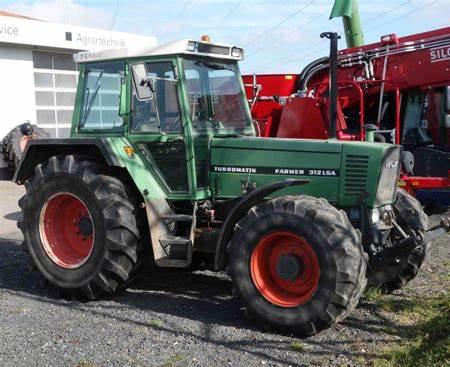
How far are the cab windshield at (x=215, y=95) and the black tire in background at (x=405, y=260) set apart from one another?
1750 millimetres

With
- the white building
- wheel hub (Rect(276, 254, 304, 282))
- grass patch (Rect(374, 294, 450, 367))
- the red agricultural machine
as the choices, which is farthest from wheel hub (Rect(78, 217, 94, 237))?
the white building

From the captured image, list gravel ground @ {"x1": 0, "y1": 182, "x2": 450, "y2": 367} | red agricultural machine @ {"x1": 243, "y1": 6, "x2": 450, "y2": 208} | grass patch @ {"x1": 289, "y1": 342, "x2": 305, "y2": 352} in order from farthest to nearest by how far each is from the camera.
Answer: red agricultural machine @ {"x1": 243, "y1": 6, "x2": 450, "y2": 208}, grass patch @ {"x1": 289, "y1": 342, "x2": 305, "y2": 352}, gravel ground @ {"x1": 0, "y1": 182, "x2": 450, "y2": 367}

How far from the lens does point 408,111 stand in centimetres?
1079

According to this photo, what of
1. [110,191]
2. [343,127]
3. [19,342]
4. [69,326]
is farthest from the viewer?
[343,127]

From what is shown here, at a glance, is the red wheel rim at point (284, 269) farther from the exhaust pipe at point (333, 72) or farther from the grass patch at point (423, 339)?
the exhaust pipe at point (333, 72)

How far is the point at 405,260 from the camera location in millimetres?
5852

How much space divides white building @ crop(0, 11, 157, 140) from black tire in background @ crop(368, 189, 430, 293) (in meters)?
10.1

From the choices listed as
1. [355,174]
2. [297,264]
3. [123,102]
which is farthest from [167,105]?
[297,264]

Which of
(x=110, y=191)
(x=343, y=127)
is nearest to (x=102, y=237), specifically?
(x=110, y=191)

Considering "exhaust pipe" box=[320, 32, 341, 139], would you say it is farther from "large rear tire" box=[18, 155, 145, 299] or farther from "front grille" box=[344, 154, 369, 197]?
"large rear tire" box=[18, 155, 145, 299]

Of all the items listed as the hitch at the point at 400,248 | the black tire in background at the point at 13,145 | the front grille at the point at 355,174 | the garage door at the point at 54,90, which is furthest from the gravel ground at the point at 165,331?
the garage door at the point at 54,90

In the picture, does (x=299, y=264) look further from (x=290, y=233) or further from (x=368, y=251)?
(x=368, y=251)

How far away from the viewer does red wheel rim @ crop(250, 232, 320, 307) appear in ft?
16.4

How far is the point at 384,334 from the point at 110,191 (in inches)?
104
